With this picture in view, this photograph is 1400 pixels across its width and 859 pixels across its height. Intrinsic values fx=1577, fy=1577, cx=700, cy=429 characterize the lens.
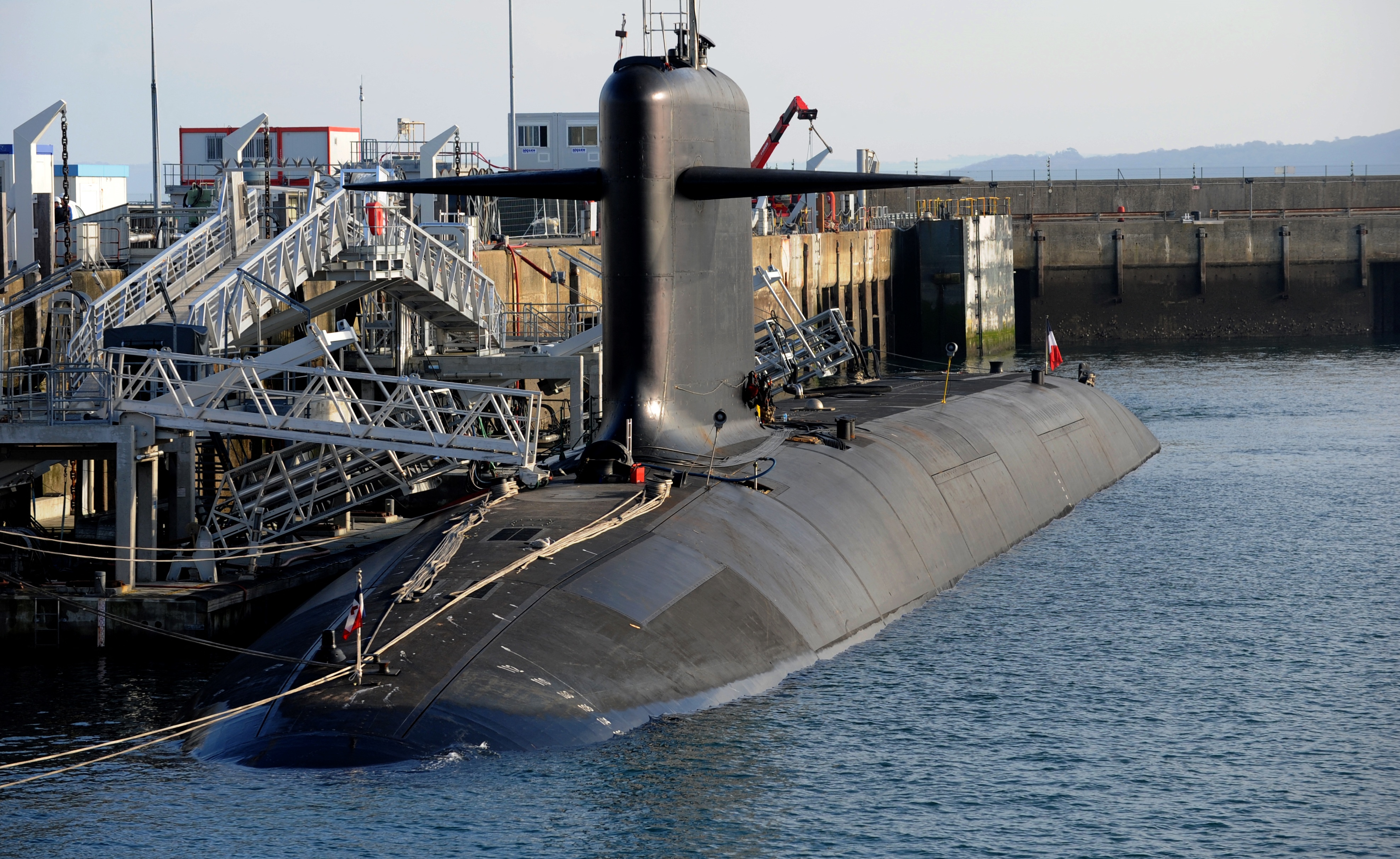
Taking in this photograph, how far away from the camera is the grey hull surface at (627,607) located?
560 inches

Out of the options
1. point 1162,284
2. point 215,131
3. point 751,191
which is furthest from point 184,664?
point 1162,284

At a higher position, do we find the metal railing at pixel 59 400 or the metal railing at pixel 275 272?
the metal railing at pixel 275 272

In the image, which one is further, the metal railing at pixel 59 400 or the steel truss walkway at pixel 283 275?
the steel truss walkway at pixel 283 275

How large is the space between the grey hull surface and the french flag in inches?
10.2

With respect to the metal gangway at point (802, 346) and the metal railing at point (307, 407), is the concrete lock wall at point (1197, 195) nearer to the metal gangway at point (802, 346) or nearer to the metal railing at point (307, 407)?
Answer: the metal gangway at point (802, 346)

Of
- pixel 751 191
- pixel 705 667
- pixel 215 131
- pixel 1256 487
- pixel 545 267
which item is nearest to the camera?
pixel 705 667

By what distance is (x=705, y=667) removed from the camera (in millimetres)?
16203

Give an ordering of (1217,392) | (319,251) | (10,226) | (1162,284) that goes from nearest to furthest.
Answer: (319,251) < (10,226) < (1217,392) < (1162,284)

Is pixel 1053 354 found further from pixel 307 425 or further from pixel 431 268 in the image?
pixel 307 425

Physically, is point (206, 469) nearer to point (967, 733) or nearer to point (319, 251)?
point (319, 251)

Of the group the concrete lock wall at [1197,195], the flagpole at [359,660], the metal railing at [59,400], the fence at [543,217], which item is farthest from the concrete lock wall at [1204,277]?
the flagpole at [359,660]

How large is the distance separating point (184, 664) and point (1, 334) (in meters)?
6.10

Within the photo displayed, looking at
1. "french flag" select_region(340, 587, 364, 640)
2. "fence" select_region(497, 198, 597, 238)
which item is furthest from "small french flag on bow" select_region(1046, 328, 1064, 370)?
"french flag" select_region(340, 587, 364, 640)

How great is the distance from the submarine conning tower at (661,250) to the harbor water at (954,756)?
4315 mm
